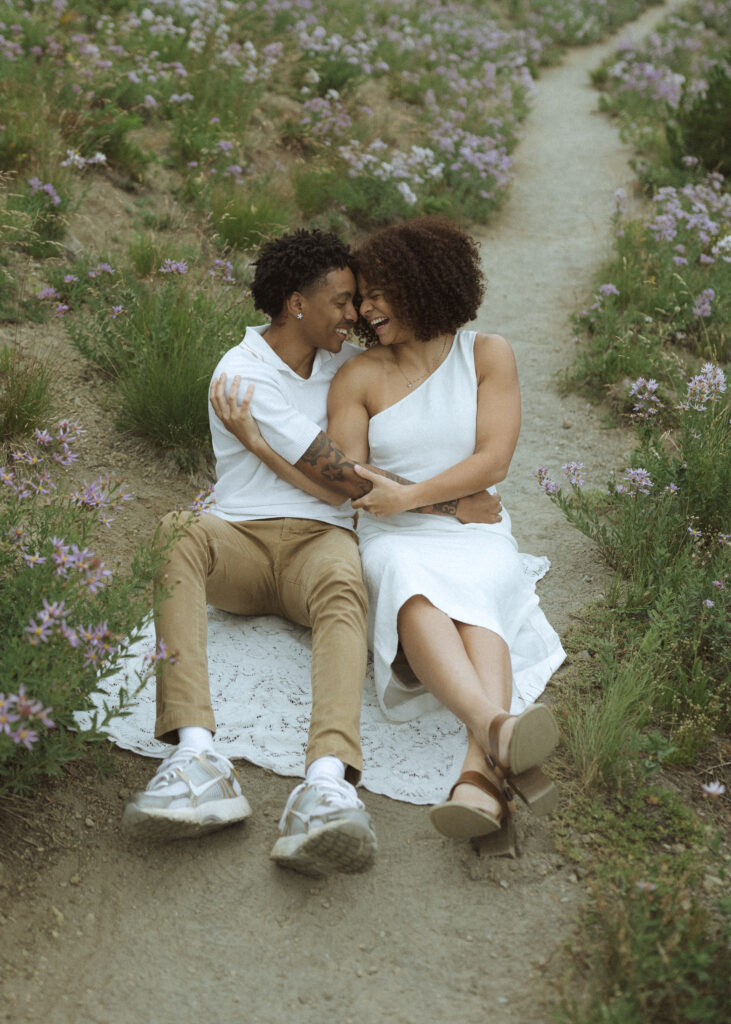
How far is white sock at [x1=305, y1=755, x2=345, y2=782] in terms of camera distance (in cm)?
265

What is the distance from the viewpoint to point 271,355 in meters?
3.59

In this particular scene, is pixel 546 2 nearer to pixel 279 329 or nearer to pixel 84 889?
pixel 279 329

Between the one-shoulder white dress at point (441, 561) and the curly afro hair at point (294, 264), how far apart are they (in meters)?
0.57

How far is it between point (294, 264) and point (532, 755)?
2.01 m

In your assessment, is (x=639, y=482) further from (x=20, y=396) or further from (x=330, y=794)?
(x=20, y=396)

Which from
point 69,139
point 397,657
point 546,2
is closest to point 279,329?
point 397,657

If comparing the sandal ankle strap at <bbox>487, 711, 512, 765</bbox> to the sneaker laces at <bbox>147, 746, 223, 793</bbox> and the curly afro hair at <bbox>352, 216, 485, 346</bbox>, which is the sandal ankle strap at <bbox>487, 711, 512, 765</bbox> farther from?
the curly afro hair at <bbox>352, 216, 485, 346</bbox>

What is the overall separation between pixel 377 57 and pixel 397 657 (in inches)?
346

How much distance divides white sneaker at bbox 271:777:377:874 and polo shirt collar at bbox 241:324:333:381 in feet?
5.30

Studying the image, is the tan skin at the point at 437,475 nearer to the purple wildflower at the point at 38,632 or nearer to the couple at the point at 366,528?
the couple at the point at 366,528

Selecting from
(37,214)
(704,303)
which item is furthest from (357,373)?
(704,303)

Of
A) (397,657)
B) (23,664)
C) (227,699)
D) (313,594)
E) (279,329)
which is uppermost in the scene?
(279,329)

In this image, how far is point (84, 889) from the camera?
2564 millimetres

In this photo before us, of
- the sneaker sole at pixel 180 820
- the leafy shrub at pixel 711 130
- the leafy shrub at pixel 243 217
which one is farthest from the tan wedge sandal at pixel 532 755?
the leafy shrub at pixel 711 130
